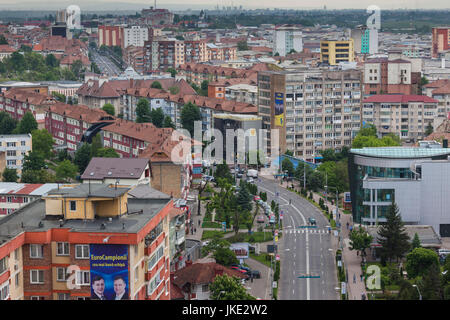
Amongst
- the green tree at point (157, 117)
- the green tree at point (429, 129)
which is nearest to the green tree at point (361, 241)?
the green tree at point (429, 129)

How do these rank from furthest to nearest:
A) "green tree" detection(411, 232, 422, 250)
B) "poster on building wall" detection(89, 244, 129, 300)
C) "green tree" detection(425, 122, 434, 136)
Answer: "green tree" detection(425, 122, 434, 136) → "green tree" detection(411, 232, 422, 250) → "poster on building wall" detection(89, 244, 129, 300)

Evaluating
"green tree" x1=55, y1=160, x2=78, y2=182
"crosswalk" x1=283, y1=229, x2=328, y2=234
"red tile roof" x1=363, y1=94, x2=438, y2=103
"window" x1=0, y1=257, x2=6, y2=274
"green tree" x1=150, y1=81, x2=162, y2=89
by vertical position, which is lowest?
"crosswalk" x1=283, y1=229, x2=328, y2=234

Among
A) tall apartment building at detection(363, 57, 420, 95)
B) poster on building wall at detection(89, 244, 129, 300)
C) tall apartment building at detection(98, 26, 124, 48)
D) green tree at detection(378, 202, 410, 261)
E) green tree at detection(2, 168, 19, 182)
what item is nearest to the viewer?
poster on building wall at detection(89, 244, 129, 300)

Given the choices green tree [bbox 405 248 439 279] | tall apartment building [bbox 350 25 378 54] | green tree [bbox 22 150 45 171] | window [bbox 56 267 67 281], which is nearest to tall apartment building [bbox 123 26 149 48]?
tall apartment building [bbox 350 25 378 54]

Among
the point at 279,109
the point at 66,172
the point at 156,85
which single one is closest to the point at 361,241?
the point at 66,172

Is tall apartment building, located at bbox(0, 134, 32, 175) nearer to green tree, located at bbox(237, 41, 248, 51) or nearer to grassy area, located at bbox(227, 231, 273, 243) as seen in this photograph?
grassy area, located at bbox(227, 231, 273, 243)
